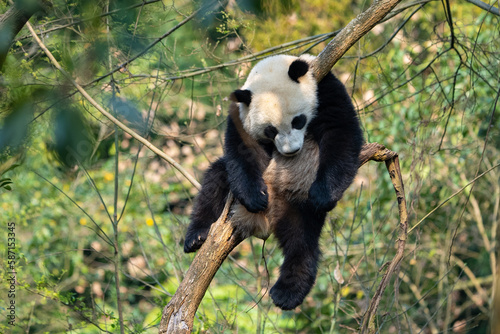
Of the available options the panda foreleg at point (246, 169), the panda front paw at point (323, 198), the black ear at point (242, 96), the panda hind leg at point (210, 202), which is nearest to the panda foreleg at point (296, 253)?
the panda front paw at point (323, 198)

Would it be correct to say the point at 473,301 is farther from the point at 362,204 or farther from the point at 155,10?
the point at 155,10

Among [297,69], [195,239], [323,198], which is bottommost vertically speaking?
[195,239]

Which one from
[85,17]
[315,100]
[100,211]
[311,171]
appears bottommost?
[100,211]

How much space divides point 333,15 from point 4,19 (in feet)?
21.5

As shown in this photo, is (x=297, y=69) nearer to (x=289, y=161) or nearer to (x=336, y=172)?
(x=289, y=161)

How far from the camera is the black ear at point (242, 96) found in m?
3.33

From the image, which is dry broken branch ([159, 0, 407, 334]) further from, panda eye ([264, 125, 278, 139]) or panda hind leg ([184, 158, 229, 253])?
panda eye ([264, 125, 278, 139])

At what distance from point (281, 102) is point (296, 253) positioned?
1013 millimetres

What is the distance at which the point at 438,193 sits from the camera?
20.7 feet

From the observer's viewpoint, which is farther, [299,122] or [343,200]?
[343,200]

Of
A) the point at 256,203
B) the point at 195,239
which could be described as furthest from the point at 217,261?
the point at 195,239

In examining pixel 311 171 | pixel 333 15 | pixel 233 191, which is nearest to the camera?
pixel 233 191

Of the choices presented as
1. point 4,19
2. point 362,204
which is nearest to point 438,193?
point 362,204

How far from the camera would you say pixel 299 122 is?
3.32 meters
